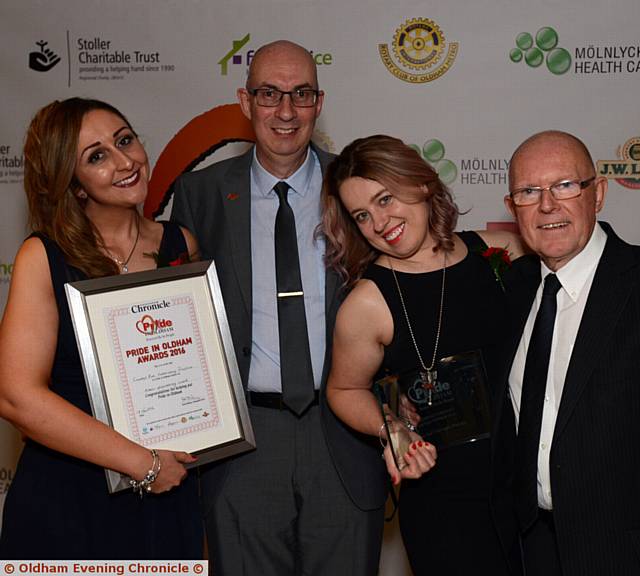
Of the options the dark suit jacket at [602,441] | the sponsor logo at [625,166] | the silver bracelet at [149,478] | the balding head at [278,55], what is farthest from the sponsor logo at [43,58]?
the dark suit jacket at [602,441]

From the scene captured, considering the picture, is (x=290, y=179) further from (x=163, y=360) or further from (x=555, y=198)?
(x=555, y=198)

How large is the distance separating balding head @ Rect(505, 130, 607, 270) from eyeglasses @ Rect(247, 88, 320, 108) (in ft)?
2.90

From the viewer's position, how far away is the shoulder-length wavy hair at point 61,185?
217 centimetres

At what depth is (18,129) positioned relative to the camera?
4062mm

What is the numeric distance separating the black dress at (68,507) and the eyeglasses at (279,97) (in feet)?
2.87

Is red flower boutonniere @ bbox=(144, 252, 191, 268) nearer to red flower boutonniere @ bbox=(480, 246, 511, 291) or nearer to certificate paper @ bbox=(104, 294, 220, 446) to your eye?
certificate paper @ bbox=(104, 294, 220, 446)

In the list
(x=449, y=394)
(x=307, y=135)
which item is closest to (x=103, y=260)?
(x=307, y=135)

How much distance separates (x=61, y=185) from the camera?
7.13 feet

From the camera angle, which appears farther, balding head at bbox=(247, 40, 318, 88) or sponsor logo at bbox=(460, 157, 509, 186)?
sponsor logo at bbox=(460, 157, 509, 186)

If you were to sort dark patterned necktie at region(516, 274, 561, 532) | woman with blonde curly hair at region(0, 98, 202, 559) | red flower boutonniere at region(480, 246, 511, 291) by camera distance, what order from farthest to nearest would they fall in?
red flower boutonniere at region(480, 246, 511, 291), woman with blonde curly hair at region(0, 98, 202, 559), dark patterned necktie at region(516, 274, 561, 532)

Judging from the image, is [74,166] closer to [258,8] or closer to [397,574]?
[258,8]

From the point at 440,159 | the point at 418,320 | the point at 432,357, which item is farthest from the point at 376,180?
the point at 440,159

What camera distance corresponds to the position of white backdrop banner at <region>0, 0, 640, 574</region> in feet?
12.4

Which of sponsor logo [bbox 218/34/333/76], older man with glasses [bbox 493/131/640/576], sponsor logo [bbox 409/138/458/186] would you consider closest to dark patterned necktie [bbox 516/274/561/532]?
older man with glasses [bbox 493/131/640/576]
